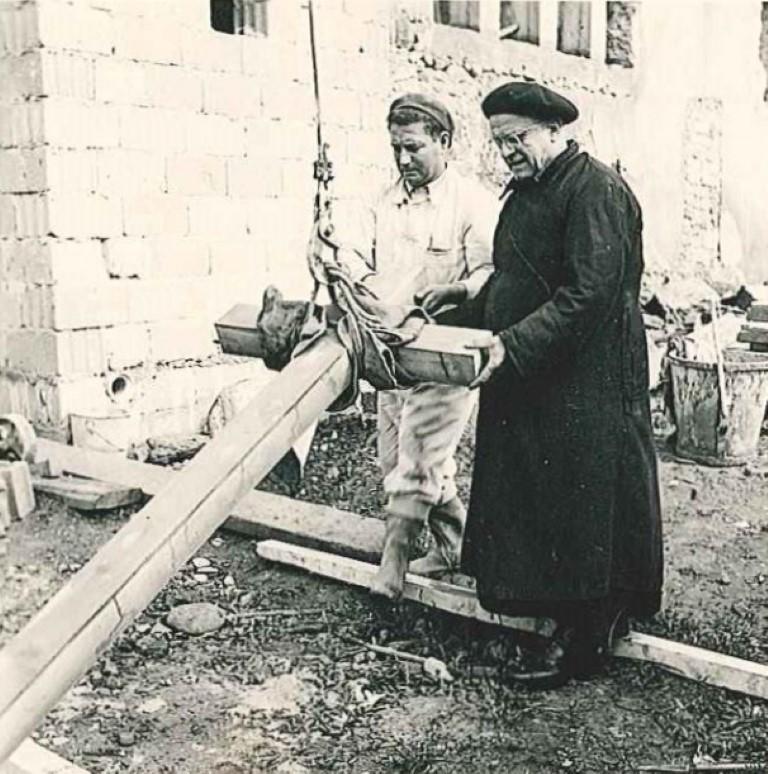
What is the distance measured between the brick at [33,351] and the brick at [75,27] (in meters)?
1.75

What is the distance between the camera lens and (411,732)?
349 centimetres

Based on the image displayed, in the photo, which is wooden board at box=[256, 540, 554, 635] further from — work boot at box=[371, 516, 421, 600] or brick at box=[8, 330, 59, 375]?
brick at box=[8, 330, 59, 375]

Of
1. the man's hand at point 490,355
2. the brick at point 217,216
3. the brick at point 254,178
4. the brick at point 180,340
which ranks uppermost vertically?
the brick at point 254,178

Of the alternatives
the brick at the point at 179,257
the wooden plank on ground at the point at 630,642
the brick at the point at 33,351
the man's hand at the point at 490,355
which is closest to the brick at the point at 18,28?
the brick at the point at 179,257

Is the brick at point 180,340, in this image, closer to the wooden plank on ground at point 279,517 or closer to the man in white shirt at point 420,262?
the wooden plank on ground at point 279,517

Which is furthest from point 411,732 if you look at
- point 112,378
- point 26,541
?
point 112,378

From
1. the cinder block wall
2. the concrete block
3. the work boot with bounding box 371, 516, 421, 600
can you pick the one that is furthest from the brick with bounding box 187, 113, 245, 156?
the work boot with bounding box 371, 516, 421, 600

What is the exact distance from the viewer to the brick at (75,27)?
657cm

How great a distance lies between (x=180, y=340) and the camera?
24.7ft

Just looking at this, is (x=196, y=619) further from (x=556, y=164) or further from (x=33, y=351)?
(x=33, y=351)

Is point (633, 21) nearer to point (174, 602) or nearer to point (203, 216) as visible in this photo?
point (203, 216)

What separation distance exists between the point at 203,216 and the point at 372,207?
3.42 metres

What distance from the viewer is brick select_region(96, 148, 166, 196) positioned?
22.8 feet

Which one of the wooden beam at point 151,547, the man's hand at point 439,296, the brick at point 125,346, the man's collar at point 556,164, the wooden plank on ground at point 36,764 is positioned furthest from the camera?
the brick at point 125,346
